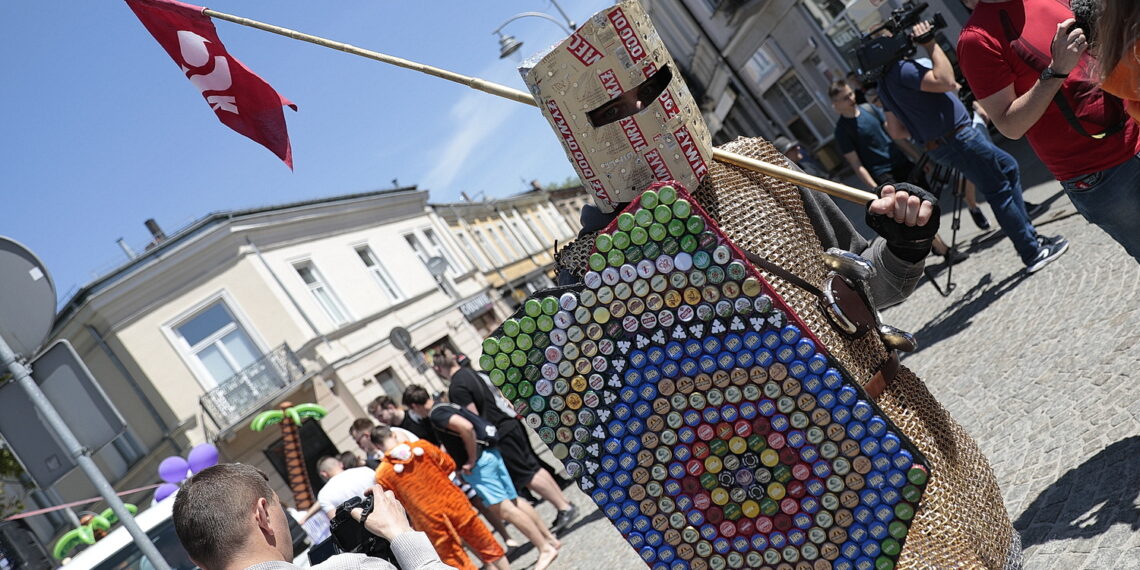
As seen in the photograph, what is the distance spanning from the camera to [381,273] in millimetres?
29406

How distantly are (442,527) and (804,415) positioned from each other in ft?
14.4

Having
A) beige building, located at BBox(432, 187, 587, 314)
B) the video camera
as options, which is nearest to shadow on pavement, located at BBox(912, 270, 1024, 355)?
the video camera

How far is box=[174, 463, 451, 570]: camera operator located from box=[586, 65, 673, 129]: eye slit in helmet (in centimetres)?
139

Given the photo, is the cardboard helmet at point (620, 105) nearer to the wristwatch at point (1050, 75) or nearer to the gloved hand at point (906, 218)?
the gloved hand at point (906, 218)

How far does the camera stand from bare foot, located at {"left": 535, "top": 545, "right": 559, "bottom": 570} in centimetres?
723

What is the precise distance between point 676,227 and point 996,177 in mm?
5198

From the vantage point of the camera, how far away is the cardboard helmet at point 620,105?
2279mm

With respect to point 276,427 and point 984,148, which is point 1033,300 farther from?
point 276,427

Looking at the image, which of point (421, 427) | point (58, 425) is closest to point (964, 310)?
point (421, 427)

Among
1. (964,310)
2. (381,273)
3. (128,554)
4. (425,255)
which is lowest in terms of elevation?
(964,310)

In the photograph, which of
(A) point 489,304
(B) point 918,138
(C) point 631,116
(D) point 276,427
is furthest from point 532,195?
(C) point 631,116

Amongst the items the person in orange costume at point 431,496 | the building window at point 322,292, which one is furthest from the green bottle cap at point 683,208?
the building window at point 322,292

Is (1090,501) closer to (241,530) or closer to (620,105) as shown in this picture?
(620,105)

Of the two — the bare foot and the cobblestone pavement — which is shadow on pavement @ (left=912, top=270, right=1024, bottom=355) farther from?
the bare foot
